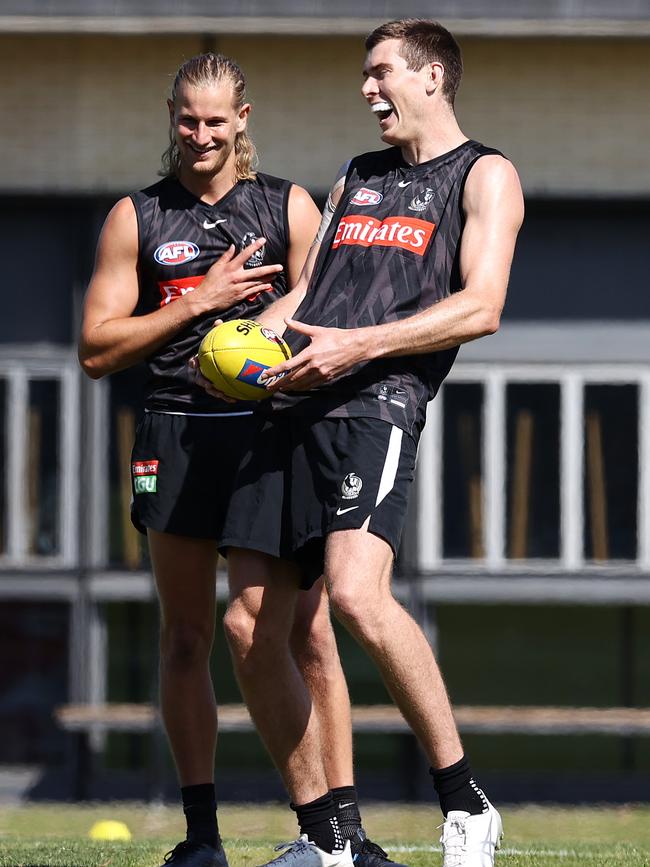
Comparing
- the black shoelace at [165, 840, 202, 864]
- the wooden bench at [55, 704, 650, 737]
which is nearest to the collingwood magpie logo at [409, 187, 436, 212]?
the black shoelace at [165, 840, 202, 864]

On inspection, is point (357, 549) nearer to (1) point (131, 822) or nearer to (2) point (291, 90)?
(1) point (131, 822)

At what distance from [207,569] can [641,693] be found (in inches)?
217

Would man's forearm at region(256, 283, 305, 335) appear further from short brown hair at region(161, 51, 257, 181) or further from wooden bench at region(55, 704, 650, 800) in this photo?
wooden bench at region(55, 704, 650, 800)

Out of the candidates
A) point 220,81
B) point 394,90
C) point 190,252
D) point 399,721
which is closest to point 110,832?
point 399,721

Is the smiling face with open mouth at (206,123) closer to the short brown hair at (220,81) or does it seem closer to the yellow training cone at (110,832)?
the short brown hair at (220,81)

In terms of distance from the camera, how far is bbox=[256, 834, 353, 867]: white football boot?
4.29 meters

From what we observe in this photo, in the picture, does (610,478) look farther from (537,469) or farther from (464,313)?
(464,313)

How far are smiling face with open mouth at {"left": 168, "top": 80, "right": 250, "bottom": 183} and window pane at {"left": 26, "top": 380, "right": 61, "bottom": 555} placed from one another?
5150mm

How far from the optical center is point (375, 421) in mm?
4227

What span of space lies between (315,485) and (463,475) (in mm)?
5501

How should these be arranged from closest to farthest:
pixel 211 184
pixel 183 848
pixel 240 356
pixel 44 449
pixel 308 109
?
pixel 240 356, pixel 183 848, pixel 211 184, pixel 308 109, pixel 44 449

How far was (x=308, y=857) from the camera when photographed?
4.32 meters

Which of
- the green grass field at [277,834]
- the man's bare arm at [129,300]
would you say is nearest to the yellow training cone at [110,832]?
the green grass field at [277,834]

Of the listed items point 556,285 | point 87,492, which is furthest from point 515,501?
point 87,492
